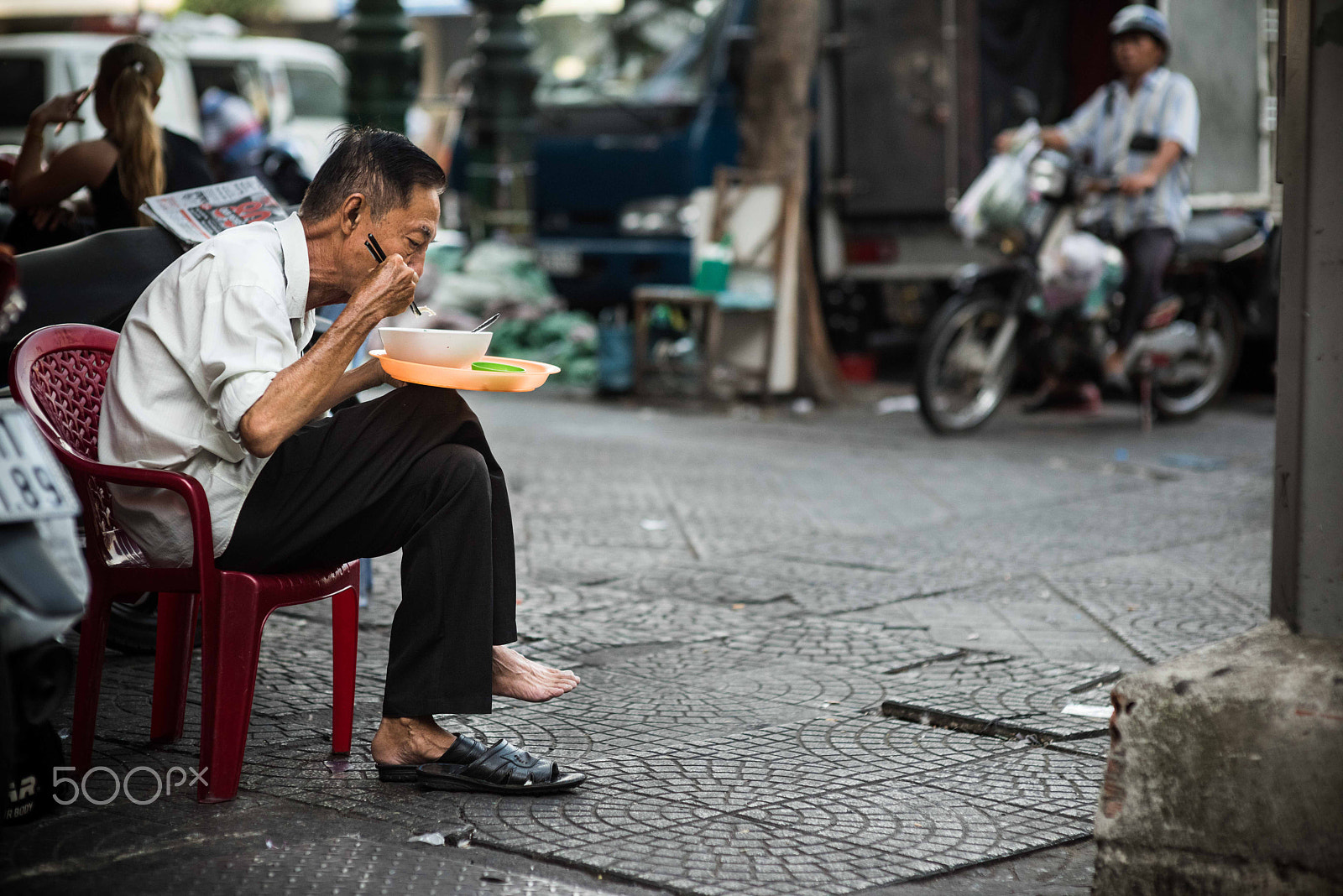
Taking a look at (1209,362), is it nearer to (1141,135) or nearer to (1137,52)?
(1141,135)

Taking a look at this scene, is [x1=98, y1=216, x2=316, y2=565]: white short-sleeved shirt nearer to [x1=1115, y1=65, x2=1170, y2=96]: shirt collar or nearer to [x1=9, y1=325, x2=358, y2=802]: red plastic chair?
[x1=9, y1=325, x2=358, y2=802]: red plastic chair

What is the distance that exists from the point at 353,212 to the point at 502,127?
10324 mm

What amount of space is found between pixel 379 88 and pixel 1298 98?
10264 mm

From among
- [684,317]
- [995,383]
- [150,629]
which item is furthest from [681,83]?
[150,629]

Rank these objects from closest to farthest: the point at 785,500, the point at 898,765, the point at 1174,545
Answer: the point at 898,765
the point at 1174,545
the point at 785,500

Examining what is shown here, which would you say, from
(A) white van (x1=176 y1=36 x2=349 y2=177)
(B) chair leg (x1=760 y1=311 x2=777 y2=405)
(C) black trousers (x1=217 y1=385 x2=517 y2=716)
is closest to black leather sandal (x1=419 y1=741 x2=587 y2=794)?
(C) black trousers (x1=217 y1=385 x2=517 y2=716)

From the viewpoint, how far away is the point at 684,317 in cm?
975

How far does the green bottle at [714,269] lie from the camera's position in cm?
906

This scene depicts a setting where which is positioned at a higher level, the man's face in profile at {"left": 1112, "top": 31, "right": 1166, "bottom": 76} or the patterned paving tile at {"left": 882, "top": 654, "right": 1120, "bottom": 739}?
the man's face in profile at {"left": 1112, "top": 31, "right": 1166, "bottom": 76}

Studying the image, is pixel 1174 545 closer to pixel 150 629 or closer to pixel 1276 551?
pixel 1276 551

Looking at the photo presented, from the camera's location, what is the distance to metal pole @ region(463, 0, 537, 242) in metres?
12.7

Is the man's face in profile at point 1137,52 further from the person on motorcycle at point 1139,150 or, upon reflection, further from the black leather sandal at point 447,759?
the black leather sandal at point 447,759

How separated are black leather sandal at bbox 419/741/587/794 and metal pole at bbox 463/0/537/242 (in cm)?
973

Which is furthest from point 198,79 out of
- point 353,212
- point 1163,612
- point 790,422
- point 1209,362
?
point 353,212
